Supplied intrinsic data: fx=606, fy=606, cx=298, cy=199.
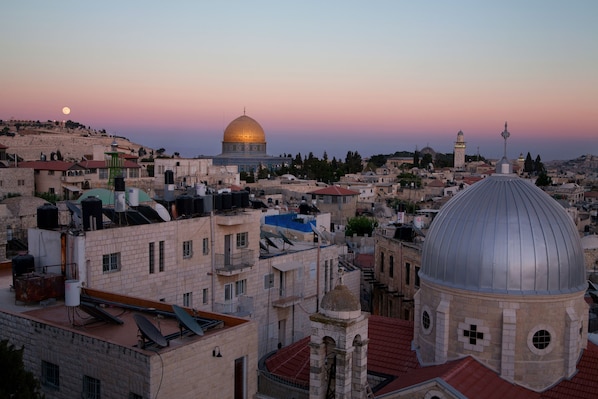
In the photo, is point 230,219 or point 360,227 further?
point 360,227

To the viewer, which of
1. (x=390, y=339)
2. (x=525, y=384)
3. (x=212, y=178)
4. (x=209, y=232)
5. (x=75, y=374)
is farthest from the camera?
(x=212, y=178)

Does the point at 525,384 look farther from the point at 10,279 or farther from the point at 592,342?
the point at 10,279

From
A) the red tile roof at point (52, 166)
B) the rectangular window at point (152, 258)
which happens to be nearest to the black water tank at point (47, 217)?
the rectangular window at point (152, 258)

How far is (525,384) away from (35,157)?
90088 mm

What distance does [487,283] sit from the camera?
54.9ft

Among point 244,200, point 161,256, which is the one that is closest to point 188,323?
point 161,256

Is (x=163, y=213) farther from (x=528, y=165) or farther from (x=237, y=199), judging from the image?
(x=528, y=165)

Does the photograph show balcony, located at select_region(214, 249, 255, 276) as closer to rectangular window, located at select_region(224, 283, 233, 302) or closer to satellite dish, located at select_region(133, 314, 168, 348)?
rectangular window, located at select_region(224, 283, 233, 302)

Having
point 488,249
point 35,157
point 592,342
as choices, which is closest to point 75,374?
point 488,249

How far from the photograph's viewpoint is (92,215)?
18.4 m

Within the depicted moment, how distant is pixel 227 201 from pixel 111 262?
6184 millimetres

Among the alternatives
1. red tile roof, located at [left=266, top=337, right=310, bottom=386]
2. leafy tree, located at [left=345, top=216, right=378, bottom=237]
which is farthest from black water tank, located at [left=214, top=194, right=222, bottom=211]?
leafy tree, located at [left=345, top=216, right=378, bottom=237]

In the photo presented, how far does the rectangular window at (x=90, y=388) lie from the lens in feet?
45.0

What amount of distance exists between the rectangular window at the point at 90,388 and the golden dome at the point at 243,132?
325 feet
